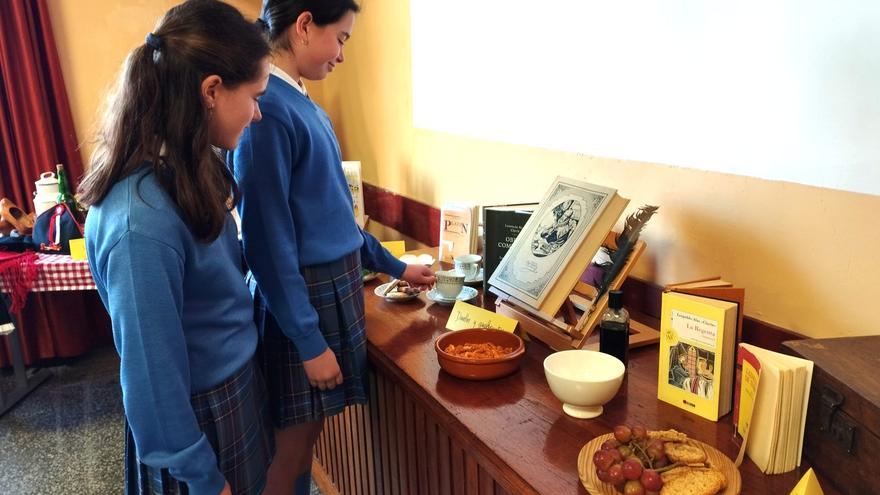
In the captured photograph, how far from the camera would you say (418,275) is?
1608 millimetres

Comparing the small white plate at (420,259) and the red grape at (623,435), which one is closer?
the red grape at (623,435)

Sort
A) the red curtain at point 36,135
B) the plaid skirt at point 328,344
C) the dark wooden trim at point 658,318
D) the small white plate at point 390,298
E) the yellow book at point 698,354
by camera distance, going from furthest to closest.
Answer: the red curtain at point 36,135, the small white plate at point 390,298, the plaid skirt at point 328,344, the dark wooden trim at point 658,318, the yellow book at point 698,354

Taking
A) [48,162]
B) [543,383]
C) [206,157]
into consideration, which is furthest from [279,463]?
[48,162]

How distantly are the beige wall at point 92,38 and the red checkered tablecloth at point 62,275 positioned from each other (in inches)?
27.3

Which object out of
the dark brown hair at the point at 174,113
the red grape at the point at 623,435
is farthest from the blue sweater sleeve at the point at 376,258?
the red grape at the point at 623,435

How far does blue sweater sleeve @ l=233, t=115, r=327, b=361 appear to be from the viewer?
116cm

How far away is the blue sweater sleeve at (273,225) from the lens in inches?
45.5

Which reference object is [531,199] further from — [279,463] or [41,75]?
[41,75]

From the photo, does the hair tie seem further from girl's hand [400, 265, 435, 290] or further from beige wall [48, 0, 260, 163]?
beige wall [48, 0, 260, 163]

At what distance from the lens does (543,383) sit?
1169mm

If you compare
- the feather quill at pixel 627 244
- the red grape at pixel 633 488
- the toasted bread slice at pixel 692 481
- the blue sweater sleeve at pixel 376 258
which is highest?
the feather quill at pixel 627 244

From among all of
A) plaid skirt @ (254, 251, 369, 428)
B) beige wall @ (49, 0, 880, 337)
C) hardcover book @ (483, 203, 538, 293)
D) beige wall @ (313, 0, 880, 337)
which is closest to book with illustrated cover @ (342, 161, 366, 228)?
beige wall @ (49, 0, 880, 337)

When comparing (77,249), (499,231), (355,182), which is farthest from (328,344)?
(77,249)

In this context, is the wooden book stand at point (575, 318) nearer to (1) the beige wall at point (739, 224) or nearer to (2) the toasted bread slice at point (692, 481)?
(1) the beige wall at point (739, 224)
